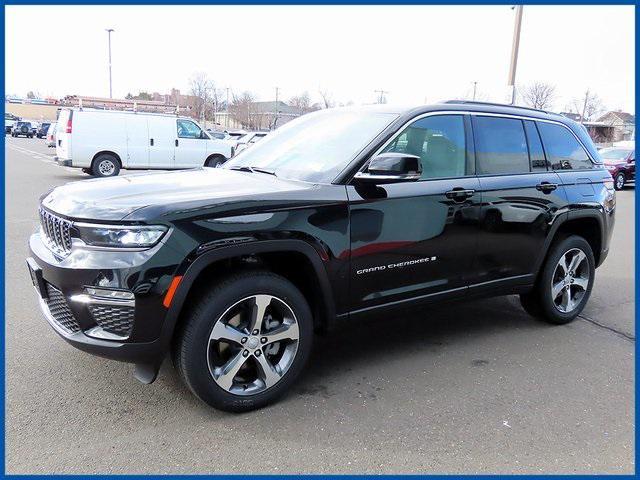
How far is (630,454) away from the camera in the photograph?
2902 mm

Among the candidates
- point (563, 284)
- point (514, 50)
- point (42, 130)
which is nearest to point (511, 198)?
point (563, 284)

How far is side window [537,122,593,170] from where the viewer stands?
4.62 metres

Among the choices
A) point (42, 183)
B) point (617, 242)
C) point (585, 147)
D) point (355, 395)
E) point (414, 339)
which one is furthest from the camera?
point (42, 183)

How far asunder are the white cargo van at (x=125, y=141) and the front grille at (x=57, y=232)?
1321cm

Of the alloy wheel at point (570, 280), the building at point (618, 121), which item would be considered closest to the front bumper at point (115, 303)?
the alloy wheel at point (570, 280)

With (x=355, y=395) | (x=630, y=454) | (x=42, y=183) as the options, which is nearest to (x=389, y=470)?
(x=355, y=395)

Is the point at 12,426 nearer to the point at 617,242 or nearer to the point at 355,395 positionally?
the point at 355,395

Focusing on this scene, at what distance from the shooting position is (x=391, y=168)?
3.28 m

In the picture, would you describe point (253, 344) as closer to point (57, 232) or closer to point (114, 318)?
point (114, 318)

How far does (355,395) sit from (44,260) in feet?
6.68

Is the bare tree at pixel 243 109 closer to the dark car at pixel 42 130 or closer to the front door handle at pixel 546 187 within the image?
the dark car at pixel 42 130

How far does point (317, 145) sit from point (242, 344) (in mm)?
1609

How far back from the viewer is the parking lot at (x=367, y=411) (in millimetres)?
2734

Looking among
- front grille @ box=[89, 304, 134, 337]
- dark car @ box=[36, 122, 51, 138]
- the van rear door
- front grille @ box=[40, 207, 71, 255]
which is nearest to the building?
dark car @ box=[36, 122, 51, 138]
